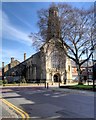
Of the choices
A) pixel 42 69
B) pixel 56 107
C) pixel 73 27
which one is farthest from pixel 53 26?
pixel 42 69

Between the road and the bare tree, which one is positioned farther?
the bare tree

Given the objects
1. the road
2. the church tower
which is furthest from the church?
the road

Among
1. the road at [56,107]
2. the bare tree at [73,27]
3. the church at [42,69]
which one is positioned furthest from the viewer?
the church at [42,69]

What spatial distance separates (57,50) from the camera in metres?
39.1

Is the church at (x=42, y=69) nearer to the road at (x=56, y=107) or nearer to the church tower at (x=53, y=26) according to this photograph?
the church tower at (x=53, y=26)

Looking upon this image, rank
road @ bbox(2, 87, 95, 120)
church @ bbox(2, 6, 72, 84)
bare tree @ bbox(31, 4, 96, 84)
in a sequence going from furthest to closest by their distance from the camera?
church @ bbox(2, 6, 72, 84)
bare tree @ bbox(31, 4, 96, 84)
road @ bbox(2, 87, 95, 120)

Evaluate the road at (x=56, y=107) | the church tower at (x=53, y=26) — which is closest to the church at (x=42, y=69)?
the church tower at (x=53, y=26)

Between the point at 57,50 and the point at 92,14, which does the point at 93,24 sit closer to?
the point at 92,14

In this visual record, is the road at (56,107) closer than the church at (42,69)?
Yes

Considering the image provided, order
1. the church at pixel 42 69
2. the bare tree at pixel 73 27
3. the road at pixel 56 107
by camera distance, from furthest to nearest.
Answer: the church at pixel 42 69, the bare tree at pixel 73 27, the road at pixel 56 107

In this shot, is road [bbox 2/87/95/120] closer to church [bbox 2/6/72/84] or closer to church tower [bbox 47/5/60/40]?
church tower [bbox 47/5/60/40]

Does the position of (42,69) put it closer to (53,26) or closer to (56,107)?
(53,26)

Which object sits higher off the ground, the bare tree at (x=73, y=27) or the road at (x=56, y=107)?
the bare tree at (x=73, y=27)

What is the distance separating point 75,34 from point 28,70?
4871 cm
